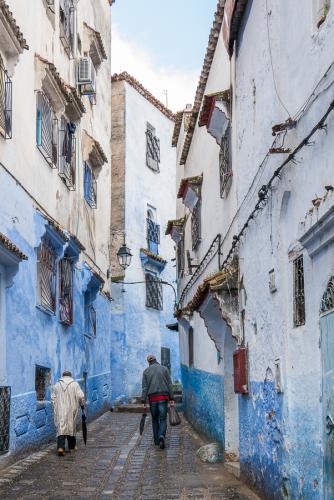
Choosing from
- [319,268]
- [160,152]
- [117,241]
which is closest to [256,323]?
[319,268]

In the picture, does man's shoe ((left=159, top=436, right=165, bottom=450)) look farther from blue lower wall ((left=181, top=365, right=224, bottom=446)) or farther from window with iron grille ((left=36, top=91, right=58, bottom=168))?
window with iron grille ((left=36, top=91, right=58, bottom=168))

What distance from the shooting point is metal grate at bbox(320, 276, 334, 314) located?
572 centimetres

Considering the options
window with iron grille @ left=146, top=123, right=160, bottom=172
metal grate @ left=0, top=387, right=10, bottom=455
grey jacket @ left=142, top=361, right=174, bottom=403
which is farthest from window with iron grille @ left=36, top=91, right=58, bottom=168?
window with iron grille @ left=146, top=123, right=160, bottom=172

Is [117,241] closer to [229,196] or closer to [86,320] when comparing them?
[86,320]

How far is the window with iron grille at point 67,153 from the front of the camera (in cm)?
1562

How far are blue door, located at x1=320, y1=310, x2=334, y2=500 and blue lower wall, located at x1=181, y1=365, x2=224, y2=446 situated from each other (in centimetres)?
625

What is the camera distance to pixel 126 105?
28109 millimetres

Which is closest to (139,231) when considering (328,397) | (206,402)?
(206,402)

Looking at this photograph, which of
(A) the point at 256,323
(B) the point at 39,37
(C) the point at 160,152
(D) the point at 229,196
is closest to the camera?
(A) the point at 256,323

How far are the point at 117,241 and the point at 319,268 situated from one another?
2130 cm

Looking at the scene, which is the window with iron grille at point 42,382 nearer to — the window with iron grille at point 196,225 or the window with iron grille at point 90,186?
the window with iron grille at point 196,225

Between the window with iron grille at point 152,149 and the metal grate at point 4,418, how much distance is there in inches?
769

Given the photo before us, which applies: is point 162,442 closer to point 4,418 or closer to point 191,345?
point 4,418

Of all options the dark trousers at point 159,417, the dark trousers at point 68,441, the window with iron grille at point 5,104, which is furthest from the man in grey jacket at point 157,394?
the window with iron grille at point 5,104
